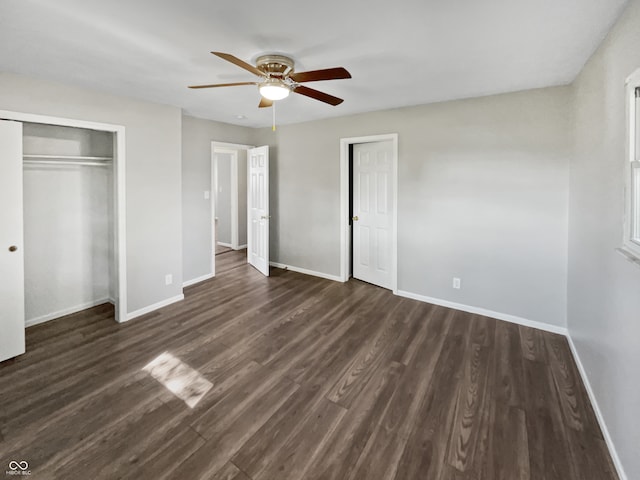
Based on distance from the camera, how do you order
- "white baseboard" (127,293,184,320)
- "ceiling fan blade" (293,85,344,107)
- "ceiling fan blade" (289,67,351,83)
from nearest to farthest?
"ceiling fan blade" (289,67,351,83)
"ceiling fan blade" (293,85,344,107)
"white baseboard" (127,293,184,320)

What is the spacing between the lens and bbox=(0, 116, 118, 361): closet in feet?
10.2

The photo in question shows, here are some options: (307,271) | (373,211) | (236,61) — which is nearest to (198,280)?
(307,271)

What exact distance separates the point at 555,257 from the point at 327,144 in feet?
10.5

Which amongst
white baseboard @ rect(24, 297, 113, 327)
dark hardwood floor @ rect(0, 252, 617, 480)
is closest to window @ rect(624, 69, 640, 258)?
dark hardwood floor @ rect(0, 252, 617, 480)

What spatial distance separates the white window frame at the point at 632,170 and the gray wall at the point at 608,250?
0.33 feet

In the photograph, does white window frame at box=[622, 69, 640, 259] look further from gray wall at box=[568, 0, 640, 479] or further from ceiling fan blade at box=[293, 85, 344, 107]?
ceiling fan blade at box=[293, 85, 344, 107]

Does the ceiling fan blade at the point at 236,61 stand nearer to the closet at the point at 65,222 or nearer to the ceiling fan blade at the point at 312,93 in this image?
the ceiling fan blade at the point at 312,93

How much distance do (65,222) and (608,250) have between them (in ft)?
16.2

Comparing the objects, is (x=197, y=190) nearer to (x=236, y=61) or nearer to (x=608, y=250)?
(x=236, y=61)

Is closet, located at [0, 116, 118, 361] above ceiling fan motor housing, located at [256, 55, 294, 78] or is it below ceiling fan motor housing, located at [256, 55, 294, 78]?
below

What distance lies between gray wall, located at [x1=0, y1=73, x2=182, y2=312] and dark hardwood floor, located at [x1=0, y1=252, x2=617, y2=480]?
0.56m

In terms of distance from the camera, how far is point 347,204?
4.57 m

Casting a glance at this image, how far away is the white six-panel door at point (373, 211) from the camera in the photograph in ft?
13.9

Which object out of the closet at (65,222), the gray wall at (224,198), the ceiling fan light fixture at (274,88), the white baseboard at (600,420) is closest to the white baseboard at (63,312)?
the closet at (65,222)
